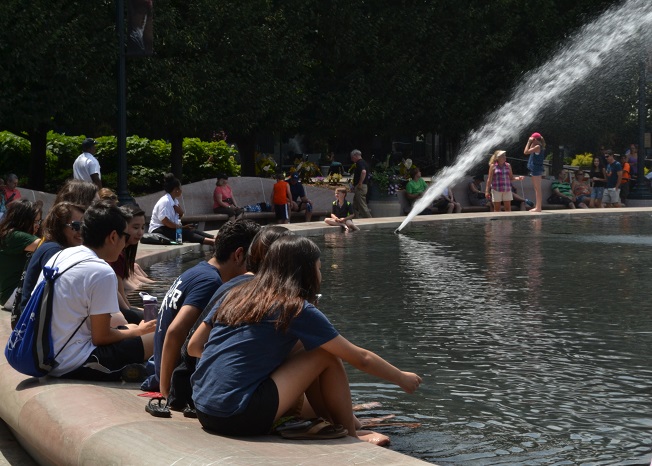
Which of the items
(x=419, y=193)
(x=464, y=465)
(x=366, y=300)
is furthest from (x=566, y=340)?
(x=419, y=193)

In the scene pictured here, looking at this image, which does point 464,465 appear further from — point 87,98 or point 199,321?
point 87,98

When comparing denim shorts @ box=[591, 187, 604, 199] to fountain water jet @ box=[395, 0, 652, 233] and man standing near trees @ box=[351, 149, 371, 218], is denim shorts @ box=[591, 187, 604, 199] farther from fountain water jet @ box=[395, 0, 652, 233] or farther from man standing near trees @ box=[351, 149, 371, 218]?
man standing near trees @ box=[351, 149, 371, 218]

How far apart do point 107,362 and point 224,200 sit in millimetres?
18541

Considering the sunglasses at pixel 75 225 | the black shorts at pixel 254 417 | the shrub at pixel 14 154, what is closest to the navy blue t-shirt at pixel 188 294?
the black shorts at pixel 254 417

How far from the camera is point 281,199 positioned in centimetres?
2586

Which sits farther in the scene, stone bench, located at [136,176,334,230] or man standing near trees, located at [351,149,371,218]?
man standing near trees, located at [351,149,371,218]

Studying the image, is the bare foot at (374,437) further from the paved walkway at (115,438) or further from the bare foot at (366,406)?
the bare foot at (366,406)

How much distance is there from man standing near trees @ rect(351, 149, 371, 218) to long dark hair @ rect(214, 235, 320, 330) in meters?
20.8

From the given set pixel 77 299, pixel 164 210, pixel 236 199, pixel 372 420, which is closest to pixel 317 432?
pixel 372 420

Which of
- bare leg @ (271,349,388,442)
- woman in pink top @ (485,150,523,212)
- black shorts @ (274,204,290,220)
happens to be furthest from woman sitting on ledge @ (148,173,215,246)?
bare leg @ (271,349,388,442)

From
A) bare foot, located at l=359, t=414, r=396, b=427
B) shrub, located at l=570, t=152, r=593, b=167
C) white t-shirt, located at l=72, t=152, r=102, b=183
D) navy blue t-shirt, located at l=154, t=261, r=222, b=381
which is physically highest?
shrub, located at l=570, t=152, r=593, b=167

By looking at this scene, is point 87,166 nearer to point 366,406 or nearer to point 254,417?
point 366,406

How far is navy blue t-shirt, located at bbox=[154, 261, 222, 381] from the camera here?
6262mm

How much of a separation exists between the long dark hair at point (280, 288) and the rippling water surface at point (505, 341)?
3.95ft
